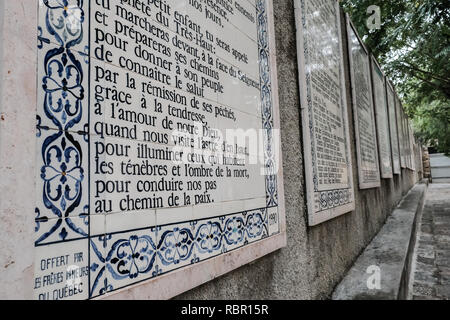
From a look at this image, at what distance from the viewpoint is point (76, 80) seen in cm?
82

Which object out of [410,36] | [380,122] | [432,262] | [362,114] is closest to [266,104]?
[362,114]

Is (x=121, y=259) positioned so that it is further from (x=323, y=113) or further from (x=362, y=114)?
(x=362, y=114)

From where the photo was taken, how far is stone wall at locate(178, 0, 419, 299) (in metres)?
1.46

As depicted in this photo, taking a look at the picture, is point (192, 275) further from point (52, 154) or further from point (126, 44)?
point (126, 44)

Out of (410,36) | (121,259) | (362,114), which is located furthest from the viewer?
(410,36)

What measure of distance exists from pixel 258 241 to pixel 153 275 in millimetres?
663

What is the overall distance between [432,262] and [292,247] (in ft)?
10.6

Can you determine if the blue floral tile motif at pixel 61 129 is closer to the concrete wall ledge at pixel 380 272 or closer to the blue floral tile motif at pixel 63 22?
the blue floral tile motif at pixel 63 22

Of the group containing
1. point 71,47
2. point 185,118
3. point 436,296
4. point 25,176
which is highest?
point 71,47

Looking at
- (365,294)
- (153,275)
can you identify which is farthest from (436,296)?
(153,275)

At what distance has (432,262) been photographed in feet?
13.3

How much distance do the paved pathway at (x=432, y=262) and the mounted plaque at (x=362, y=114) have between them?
3.71 feet

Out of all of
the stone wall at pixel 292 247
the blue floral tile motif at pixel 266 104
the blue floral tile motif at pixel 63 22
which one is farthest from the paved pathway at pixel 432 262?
the blue floral tile motif at pixel 63 22

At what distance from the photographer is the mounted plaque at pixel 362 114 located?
382 centimetres
